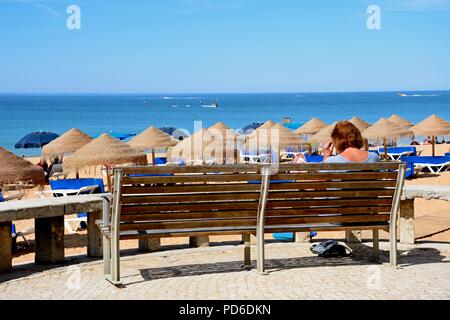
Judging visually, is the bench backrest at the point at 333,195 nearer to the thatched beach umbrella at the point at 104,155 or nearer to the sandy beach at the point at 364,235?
the sandy beach at the point at 364,235

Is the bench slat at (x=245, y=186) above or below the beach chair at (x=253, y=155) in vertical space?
below

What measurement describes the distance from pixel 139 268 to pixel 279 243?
5.07 feet

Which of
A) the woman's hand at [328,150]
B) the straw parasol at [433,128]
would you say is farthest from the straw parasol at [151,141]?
the woman's hand at [328,150]

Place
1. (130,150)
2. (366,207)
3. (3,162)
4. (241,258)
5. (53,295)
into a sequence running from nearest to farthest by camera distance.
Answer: (53,295) → (366,207) → (241,258) → (3,162) → (130,150)

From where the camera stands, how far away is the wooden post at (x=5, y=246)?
5.48m

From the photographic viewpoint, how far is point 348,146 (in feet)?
19.4

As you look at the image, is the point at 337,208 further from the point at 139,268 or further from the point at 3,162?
the point at 3,162

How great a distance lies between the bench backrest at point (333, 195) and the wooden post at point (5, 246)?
195 centimetres

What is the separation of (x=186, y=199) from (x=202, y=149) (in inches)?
504

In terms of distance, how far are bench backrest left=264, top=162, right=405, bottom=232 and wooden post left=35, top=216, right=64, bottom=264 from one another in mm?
1731

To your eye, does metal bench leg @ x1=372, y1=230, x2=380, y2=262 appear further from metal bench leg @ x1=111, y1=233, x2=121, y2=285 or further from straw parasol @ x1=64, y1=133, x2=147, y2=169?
straw parasol @ x1=64, y1=133, x2=147, y2=169

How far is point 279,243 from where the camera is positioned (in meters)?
6.64

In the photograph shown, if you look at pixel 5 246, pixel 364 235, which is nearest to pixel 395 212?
pixel 364 235

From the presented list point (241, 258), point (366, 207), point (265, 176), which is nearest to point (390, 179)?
point (366, 207)
